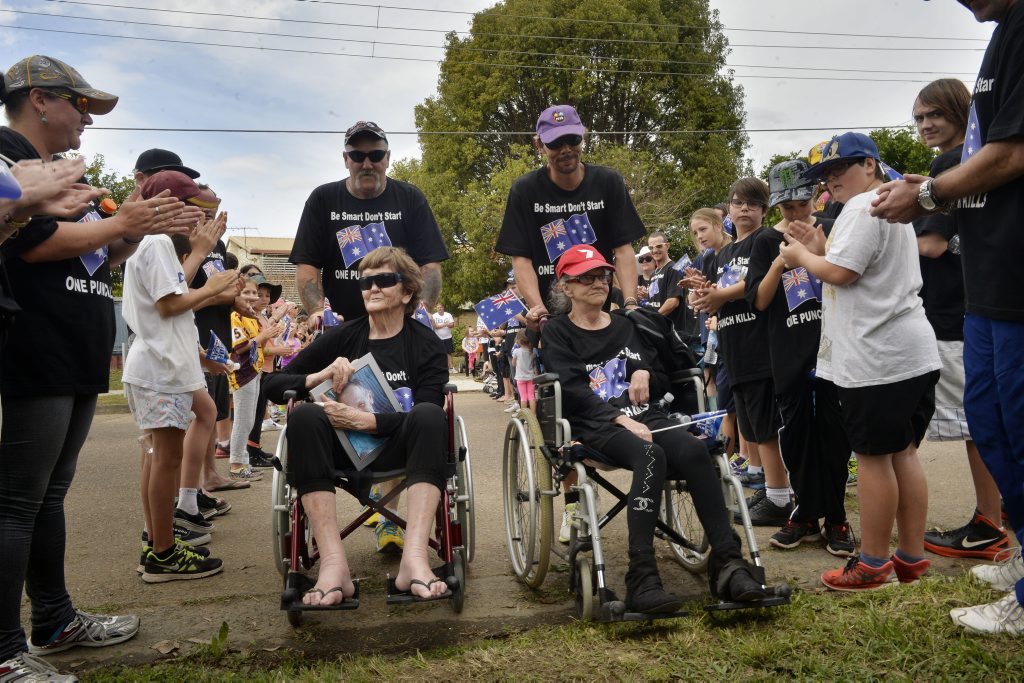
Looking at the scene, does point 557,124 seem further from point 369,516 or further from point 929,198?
point 369,516

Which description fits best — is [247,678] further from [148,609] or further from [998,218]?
[998,218]

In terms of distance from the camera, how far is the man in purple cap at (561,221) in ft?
15.1

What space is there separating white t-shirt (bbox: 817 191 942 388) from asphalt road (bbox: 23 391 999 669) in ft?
3.55

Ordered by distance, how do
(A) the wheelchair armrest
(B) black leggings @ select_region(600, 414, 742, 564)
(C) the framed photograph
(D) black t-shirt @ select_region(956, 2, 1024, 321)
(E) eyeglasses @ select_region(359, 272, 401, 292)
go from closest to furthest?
(D) black t-shirt @ select_region(956, 2, 1024, 321)
(B) black leggings @ select_region(600, 414, 742, 564)
(C) the framed photograph
(A) the wheelchair armrest
(E) eyeglasses @ select_region(359, 272, 401, 292)

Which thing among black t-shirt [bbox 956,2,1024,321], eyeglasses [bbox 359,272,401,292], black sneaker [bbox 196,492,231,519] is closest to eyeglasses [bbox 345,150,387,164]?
eyeglasses [bbox 359,272,401,292]

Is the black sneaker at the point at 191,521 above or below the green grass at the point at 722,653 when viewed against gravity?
above

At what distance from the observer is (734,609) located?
2.94 metres

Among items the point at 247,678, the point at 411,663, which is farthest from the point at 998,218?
the point at 247,678

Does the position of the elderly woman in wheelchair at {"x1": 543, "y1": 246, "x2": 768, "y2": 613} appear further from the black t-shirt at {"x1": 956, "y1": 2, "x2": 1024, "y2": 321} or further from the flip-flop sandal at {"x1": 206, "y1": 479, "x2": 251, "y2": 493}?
the flip-flop sandal at {"x1": 206, "y1": 479, "x2": 251, "y2": 493}


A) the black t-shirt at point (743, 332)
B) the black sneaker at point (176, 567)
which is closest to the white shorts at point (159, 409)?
the black sneaker at point (176, 567)

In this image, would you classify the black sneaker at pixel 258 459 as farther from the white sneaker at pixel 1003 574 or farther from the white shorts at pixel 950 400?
the white sneaker at pixel 1003 574

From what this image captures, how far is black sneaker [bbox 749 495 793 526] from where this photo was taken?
15.2 ft

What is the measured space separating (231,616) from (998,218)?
3422mm

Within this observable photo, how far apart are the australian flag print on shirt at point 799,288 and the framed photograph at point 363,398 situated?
7.47 ft
